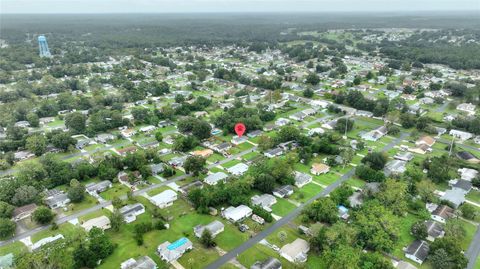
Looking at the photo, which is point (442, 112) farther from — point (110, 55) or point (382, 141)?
point (110, 55)

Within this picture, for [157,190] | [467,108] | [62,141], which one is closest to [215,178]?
[157,190]

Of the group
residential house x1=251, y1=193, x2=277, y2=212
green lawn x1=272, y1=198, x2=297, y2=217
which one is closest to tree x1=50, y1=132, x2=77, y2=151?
residential house x1=251, y1=193, x2=277, y2=212

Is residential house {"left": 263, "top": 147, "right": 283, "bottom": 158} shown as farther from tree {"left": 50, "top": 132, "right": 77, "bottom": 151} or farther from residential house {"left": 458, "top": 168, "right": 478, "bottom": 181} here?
tree {"left": 50, "top": 132, "right": 77, "bottom": 151}

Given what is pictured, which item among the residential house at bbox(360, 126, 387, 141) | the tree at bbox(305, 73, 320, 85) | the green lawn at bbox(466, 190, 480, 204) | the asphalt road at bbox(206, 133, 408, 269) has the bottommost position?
the asphalt road at bbox(206, 133, 408, 269)

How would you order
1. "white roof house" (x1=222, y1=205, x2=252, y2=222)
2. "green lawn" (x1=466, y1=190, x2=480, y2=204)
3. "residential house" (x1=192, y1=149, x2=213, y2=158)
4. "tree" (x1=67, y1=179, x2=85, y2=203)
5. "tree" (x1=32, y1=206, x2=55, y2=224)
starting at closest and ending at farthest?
"tree" (x1=32, y1=206, x2=55, y2=224) < "white roof house" (x1=222, y1=205, x2=252, y2=222) < "tree" (x1=67, y1=179, x2=85, y2=203) < "green lawn" (x1=466, y1=190, x2=480, y2=204) < "residential house" (x1=192, y1=149, x2=213, y2=158)

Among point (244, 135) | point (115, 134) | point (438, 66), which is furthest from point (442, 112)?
point (115, 134)

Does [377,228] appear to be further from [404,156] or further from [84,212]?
[84,212]

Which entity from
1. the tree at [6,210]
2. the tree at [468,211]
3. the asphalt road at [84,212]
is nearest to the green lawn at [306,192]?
the asphalt road at [84,212]
